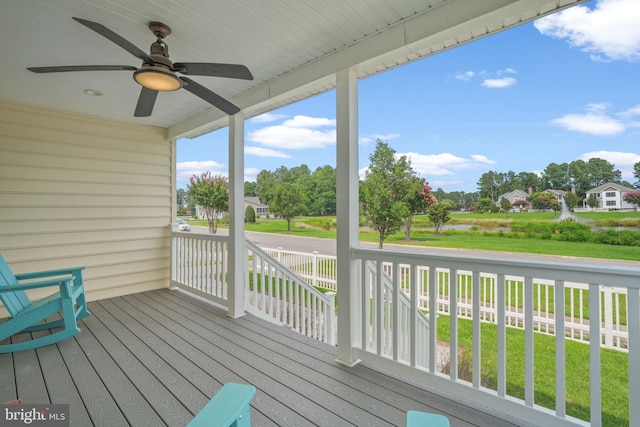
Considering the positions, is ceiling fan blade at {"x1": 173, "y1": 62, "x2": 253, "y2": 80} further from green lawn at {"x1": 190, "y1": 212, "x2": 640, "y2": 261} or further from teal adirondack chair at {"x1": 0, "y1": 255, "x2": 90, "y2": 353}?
teal adirondack chair at {"x1": 0, "y1": 255, "x2": 90, "y2": 353}

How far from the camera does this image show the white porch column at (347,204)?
258 centimetres

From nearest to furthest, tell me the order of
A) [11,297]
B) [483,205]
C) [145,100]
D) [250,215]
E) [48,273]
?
[483,205]
[145,100]
[11,297]
[48,273]
[250,215]

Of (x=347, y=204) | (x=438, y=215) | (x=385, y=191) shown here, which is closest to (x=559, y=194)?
(x=438, y=215)

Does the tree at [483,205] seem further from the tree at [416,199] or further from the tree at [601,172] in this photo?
the tree at [601,172]

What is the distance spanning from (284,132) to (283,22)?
130 inches

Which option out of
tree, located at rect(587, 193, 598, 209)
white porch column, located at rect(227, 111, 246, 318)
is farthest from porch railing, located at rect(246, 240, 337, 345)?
tree, located at rect(587, 193, 598, 209)

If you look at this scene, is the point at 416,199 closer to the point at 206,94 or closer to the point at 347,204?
the point at 347,204

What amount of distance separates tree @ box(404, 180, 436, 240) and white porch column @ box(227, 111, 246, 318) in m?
2.04

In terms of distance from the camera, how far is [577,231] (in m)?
1.94

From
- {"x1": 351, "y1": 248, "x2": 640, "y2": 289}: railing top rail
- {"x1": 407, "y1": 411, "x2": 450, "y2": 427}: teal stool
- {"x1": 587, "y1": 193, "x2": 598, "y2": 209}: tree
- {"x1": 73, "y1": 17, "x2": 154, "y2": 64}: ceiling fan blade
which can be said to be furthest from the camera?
{"x1": 587, "y1": 193, "x2": 598, "y2": 209}: tree

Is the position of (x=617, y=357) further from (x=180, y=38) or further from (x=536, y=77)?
(x=180, y=38)

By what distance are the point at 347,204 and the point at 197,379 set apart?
1.81m

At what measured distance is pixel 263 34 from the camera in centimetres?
241

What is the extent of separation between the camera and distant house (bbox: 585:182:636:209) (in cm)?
180
